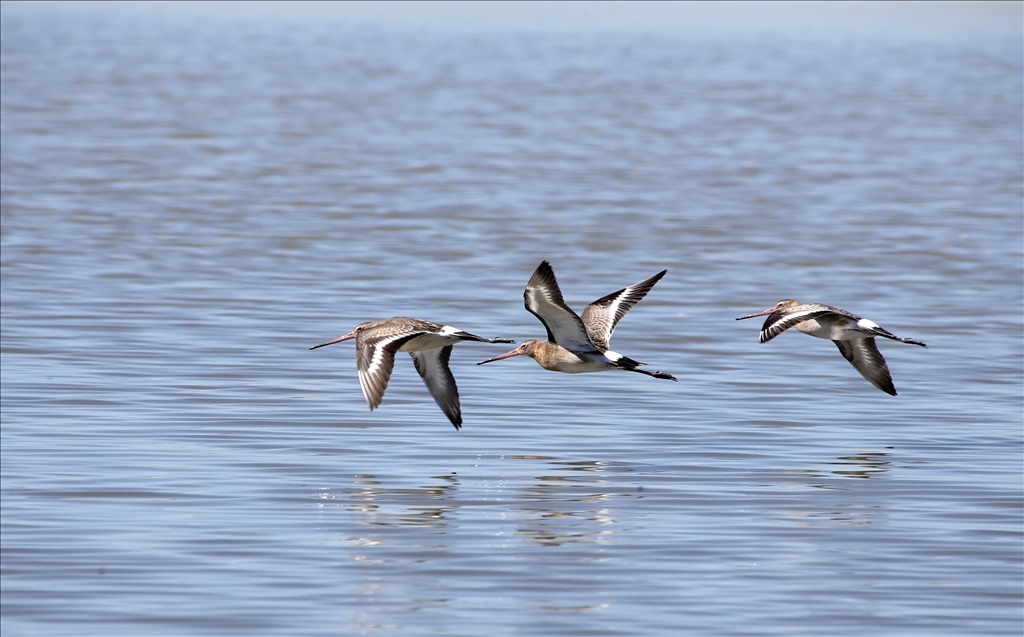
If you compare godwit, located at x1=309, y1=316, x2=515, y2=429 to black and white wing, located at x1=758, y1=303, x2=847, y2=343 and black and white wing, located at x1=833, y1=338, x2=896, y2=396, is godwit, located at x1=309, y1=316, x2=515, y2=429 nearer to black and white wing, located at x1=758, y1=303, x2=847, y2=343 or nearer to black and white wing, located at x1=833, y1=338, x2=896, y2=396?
black and white wing, located at x1=758, y1=303, x2=847, y2=343

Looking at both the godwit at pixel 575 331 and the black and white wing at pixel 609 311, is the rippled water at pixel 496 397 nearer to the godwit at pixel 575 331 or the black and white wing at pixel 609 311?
the godwit at pixel 575 331

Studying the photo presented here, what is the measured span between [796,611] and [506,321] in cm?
731

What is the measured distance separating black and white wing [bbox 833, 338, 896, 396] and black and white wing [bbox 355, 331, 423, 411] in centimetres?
329

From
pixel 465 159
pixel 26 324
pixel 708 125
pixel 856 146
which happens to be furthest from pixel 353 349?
pixel 708 125

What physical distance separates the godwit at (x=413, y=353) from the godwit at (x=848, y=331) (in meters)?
1.99

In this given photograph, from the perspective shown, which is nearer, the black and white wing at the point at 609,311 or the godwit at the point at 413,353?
the godwit at the point at 413,353

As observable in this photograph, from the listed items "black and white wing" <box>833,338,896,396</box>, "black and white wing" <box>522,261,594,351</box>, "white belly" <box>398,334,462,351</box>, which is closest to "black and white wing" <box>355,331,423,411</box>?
"white belly" <box>398,334,462,351</box>

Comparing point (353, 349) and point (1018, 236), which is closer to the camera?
point (353, 349)

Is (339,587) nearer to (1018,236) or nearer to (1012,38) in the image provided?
(1018,236)

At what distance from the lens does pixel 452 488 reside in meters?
9.27

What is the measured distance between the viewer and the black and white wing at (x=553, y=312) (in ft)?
31.8

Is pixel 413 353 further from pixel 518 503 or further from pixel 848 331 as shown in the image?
pixel 848 331

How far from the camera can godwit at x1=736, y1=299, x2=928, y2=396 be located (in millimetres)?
11164

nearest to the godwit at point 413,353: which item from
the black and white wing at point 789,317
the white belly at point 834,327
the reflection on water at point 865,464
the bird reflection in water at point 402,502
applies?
the bird reflection in water at point 402,502
